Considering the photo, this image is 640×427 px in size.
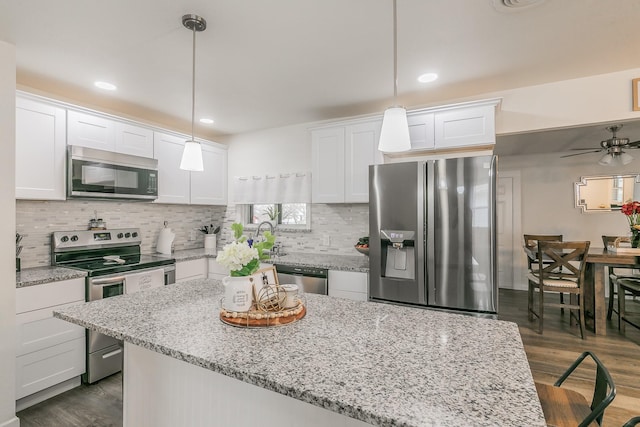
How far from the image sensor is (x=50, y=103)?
2.61 m

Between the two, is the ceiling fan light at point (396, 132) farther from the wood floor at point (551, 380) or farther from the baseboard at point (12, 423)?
the baseboard at point (12, 423)

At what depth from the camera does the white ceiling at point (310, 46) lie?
1774mm

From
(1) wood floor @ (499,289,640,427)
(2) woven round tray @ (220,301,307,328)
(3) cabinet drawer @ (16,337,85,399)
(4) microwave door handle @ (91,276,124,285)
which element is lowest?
(1) wood floor @ (499,289,640,427)

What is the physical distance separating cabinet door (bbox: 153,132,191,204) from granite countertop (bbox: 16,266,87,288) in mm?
1122

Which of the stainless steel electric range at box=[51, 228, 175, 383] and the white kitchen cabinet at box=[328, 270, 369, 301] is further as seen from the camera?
A: the white kitchen cabinet at box=[328, 270, 369, 301]

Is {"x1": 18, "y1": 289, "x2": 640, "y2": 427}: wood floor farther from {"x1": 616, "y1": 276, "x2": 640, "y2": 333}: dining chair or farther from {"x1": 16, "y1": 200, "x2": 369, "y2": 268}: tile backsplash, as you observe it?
{"x1": 16, "y1": 200, "x2": 369, "y2": 268}: tile backsplash

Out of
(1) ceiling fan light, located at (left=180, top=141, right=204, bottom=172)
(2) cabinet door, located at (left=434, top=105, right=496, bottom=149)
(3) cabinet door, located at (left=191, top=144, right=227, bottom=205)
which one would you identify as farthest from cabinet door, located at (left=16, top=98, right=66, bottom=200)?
(2) cabinet door, located at (left=434, top=105, right=496, bottom=149)

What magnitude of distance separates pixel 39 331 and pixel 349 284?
2.42 meters

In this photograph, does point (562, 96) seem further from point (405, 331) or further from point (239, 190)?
point (239, 190)

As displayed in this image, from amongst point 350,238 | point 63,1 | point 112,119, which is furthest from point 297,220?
point 63,1

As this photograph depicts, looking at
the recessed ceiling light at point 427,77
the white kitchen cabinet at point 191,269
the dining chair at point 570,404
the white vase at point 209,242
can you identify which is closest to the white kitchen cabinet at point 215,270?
the white kitchen cabinet at point 191,269

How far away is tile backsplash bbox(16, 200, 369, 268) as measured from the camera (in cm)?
276

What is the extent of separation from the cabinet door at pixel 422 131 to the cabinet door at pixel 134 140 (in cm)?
273

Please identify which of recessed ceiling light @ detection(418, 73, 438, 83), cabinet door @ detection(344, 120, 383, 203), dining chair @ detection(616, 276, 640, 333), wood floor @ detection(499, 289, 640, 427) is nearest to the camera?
wood floor @ detection(499, 289, 640, 427)
